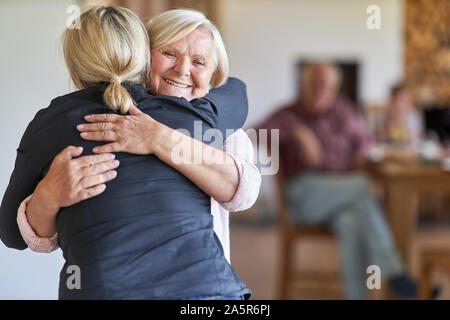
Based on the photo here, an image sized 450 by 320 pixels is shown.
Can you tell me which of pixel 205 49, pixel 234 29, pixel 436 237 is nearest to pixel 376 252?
pixel 436 237

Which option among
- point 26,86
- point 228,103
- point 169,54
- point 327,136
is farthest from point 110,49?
point 327,136

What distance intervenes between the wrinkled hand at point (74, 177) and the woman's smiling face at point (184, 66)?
6.5 inches

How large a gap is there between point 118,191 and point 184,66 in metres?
0.23

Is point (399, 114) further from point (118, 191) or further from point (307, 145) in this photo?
point (118, 191)

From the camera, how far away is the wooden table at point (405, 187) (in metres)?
2.48

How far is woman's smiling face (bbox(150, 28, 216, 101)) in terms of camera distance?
894 mm

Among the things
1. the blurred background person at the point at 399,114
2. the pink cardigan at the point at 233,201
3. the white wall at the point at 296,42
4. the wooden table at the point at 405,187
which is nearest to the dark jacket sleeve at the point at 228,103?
the pink cardigan at the point at 233,201

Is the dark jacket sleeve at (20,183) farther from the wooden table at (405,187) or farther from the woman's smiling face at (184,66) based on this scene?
the wooden table at (405,187)

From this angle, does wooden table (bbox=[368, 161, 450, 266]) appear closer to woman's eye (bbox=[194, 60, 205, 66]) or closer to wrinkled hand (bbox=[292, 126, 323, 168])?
wrinkled hand (bbox=[292, 126, 323, 168])

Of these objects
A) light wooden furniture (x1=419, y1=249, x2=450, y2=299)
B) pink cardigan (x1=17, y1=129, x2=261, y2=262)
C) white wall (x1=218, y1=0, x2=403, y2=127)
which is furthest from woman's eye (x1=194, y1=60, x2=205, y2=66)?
white wall (x1=218, y1=0, x2=403, y2=127)

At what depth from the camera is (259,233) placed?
424 cm

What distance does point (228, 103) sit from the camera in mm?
933
